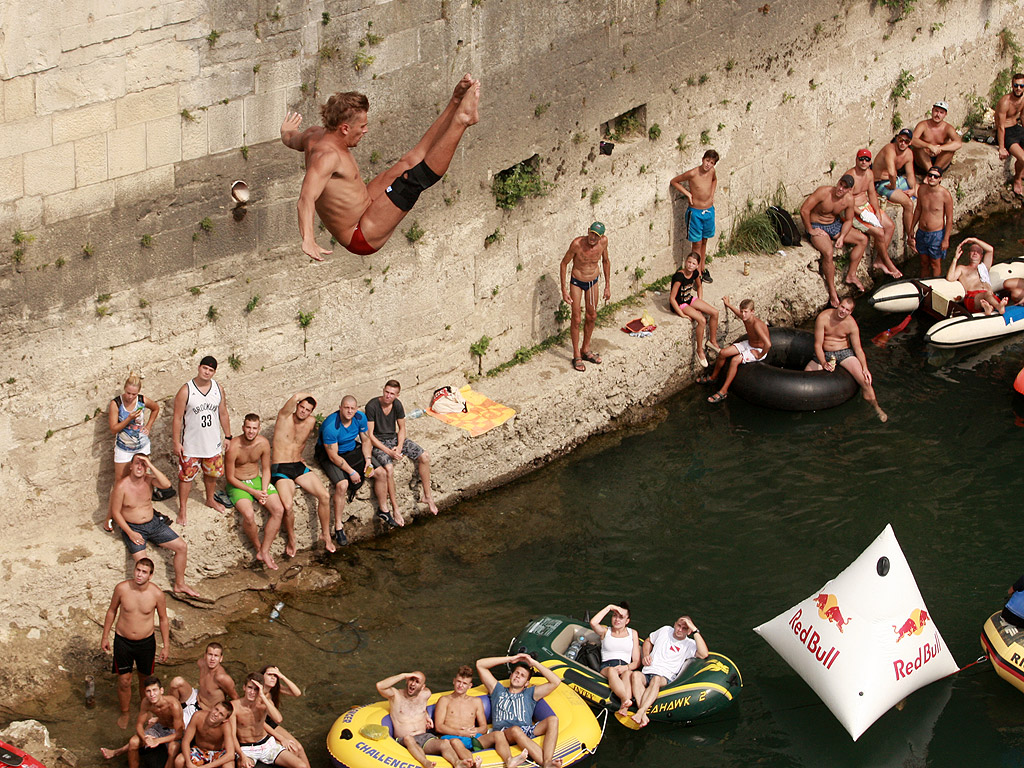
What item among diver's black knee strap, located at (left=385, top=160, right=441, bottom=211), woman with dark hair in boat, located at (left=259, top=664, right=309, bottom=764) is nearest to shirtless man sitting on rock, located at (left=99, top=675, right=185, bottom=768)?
woman with dark hair in boat, located at (left=259, top=664, right=309, bottom=764)

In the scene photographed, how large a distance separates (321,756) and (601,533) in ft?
11.5

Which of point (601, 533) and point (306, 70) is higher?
point (306, 70)

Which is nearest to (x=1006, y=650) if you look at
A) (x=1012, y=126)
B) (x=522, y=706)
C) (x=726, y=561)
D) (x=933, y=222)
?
(x=726, y=561)

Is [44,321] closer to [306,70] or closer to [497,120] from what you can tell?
[306,70]

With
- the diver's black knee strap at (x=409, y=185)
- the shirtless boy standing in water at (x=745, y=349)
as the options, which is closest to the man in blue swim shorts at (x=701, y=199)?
the shirtless boy standing in water at (x=745, y=349)

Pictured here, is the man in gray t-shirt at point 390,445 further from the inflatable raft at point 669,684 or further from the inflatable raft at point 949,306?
the inflatable raft at point 949,306

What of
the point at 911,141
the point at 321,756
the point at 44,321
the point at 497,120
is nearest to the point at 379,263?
the point at 497,120

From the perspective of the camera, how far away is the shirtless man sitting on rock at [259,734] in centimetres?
977

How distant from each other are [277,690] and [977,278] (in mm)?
9642

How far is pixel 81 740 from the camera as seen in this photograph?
10.0 meters

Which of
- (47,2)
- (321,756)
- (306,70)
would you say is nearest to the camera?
(47,2)

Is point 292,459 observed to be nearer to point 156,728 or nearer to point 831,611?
point 156,728

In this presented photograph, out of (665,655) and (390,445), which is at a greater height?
(390,445)

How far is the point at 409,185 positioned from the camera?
27.6ft
